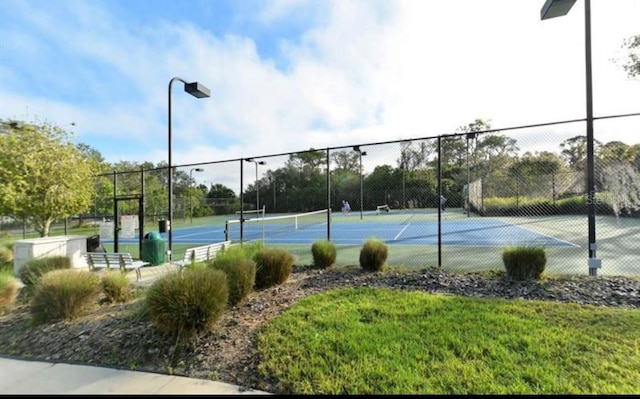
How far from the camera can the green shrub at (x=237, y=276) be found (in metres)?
4.46

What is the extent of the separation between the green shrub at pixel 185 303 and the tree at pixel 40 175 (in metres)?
8.14

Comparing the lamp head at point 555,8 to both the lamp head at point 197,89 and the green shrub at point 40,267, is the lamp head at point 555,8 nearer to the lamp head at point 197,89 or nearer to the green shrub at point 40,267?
the lamp head at point 197,89

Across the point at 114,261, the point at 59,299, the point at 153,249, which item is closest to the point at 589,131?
the point at 59,299

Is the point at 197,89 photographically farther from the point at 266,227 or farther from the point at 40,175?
the point at 266,227

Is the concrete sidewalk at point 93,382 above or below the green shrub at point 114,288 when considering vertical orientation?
below

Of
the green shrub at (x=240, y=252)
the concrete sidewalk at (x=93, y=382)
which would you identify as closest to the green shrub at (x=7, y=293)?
the concrete sidewalk at (x=93, y=382)

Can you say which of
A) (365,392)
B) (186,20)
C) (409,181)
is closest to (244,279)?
(365,392)

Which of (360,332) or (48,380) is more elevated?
(360,332)

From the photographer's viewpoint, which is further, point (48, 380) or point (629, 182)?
point (629, 182)

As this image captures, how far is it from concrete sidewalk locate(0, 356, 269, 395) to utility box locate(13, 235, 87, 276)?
5.20 meters

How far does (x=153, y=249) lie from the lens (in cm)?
906

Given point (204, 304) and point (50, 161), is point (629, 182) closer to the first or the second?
point (204, 304)

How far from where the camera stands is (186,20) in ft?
25.4

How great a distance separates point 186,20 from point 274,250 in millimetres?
6075
